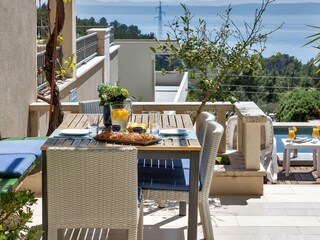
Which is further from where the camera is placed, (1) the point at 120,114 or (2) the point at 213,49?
(2) the point at 213,49

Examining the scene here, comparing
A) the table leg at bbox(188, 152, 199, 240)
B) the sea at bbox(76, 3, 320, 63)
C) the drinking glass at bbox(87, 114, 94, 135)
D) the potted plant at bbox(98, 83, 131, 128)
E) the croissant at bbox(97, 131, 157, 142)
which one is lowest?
the table leg at bbox(188, 152, 199, 240)

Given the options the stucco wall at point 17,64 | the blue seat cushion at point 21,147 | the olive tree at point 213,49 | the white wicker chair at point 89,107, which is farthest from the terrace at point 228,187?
the white wicker chair at point 89,107

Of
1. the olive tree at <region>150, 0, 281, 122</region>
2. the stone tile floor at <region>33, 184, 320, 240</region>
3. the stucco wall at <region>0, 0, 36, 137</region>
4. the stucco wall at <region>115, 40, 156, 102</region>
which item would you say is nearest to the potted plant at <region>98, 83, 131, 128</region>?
the stone tile floor at <region>33, 184, 320, 240</region>

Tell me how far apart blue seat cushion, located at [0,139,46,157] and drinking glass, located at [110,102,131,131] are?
62 centimetres

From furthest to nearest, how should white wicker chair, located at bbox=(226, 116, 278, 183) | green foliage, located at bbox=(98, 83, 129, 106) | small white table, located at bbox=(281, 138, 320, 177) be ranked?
small white table, located at bbox=(281, 138, 320, 177)
white wicker chair, located at bbox=(226, 116, 278, 183)
green foliage, located at bbox=(98, 83, 129, 106)

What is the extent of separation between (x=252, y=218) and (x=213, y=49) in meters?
1.64

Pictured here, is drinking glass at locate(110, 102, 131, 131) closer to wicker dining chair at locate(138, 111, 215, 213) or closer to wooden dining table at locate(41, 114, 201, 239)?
wooden dining table at locate(41, 114, 201, 239)

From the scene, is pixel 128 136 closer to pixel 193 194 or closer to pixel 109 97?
pixel 109 97

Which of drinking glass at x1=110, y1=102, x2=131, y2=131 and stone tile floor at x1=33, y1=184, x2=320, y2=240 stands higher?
drinking glass at x1=110, y1=102, x2=131, y2=131

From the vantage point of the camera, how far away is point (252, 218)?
514 cm

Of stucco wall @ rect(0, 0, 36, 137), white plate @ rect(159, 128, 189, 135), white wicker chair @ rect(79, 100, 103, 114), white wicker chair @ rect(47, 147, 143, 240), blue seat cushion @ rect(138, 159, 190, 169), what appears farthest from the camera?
white wicker chair @ rect(79, 100, 103, 114)

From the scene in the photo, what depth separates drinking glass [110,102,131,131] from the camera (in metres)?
4.49

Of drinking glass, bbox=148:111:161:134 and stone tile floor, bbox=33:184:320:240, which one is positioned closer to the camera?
drinking glass, bbox=148:111:161:134

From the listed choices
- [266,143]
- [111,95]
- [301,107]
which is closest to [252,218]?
[111,95]
